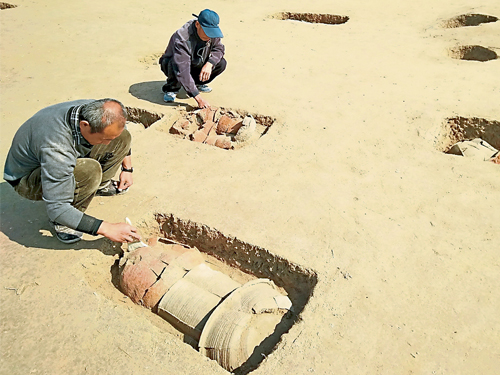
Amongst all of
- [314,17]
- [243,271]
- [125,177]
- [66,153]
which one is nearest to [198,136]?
[125,177]

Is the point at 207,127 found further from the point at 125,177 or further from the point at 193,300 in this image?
the point at 193,300

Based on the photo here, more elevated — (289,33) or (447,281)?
(289,33)

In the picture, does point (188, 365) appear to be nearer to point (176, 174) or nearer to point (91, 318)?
point (91, 318)

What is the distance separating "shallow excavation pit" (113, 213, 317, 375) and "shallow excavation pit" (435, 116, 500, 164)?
9.46 ft

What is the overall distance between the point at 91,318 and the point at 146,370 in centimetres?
55

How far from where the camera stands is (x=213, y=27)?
5.01m

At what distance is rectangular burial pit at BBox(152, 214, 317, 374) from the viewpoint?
8.62ft

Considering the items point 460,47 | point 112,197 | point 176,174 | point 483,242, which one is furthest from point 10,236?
point 460,47

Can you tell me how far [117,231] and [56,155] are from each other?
0.65m

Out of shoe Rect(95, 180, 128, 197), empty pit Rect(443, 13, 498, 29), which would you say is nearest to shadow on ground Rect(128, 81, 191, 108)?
shoe Rect(95, 180, 128, 197)

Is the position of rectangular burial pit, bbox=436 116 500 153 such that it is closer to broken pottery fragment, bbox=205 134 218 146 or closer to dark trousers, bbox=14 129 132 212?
broken pottery fragment, bbox=205 134 218 146

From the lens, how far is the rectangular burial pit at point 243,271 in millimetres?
2627

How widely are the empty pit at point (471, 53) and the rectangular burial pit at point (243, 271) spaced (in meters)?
5.96

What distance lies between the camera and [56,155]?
279 centimetres
